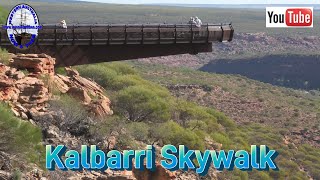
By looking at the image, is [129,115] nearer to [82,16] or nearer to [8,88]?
[8,88]

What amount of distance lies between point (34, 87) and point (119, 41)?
7.48 m

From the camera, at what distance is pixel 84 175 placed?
1925cm

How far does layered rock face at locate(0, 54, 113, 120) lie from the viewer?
67.7 ft

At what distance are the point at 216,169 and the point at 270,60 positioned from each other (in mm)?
115593

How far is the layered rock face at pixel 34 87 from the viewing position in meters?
20.6

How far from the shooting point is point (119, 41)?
2859 cm

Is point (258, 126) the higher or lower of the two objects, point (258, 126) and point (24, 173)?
the lower

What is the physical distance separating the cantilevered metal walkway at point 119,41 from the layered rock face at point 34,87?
145 centimetres

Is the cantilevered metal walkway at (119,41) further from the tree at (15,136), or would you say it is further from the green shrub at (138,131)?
the tree at (15,136)

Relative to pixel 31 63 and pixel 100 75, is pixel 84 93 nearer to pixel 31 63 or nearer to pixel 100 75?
pixel 31 63

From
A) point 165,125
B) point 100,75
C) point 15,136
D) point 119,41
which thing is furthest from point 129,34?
point 15,136

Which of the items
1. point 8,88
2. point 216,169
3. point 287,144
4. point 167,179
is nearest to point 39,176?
point 8,88

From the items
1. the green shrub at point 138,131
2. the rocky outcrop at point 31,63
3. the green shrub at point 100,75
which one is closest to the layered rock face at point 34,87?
the rocky outcrop at point 31,63

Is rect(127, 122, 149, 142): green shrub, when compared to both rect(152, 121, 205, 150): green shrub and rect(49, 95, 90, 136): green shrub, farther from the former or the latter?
rect(49, 95, 90, 136): green shrub
